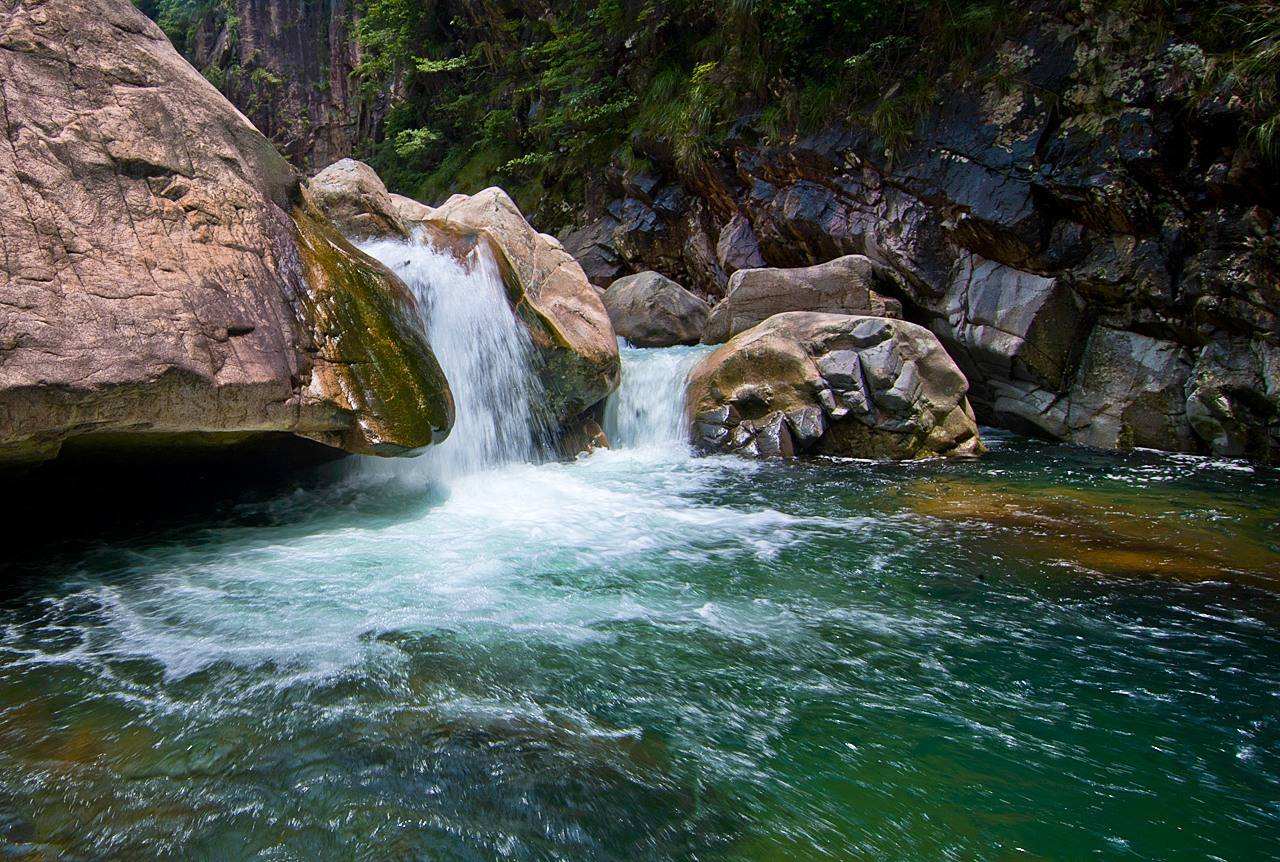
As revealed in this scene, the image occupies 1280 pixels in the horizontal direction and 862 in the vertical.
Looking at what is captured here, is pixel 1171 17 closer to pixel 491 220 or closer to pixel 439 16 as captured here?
pixel 491 220

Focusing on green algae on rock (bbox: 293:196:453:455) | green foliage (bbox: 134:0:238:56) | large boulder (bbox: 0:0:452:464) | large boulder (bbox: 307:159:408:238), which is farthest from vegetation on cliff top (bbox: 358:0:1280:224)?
green foliage (bbox: 134:0:238:56)

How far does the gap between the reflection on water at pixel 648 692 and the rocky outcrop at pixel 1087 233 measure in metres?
3.10

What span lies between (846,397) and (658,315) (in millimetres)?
4166

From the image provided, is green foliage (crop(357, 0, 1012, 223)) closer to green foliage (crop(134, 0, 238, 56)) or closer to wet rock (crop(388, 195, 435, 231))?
wet rock (crop(388, 195, 435, 231))

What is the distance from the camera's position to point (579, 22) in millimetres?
16328

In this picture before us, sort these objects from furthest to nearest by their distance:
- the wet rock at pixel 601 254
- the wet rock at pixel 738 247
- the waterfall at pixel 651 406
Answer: the wet rock at pixel 601 254 → the wet rock at pixel 738 247 → the waterfall at pixel 651 406

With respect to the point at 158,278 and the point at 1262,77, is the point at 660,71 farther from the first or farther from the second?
the point at 158,278

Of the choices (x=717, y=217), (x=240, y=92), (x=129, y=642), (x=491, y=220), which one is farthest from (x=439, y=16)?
(x=129, y=642)

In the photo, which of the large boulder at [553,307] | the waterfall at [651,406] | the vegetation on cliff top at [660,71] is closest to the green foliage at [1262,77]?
the vegetation on cliff top at [660,71]

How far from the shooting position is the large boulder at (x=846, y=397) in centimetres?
792

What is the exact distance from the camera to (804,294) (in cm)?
1020

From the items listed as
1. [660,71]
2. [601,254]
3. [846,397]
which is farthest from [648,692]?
[660,71]

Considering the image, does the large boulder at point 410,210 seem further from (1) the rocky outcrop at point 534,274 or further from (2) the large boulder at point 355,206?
(2) the large boulder at point 355,206

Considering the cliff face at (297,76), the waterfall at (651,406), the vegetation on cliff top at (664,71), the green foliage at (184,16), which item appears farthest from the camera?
the green foliage at (184,16)
